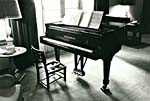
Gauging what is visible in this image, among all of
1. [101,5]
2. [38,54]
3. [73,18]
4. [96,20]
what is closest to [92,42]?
[96,20]

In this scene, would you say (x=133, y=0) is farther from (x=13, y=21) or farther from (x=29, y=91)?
(x=29, y=91)

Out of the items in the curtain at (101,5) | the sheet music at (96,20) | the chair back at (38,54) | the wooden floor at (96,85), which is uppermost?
the curtain at (101,5)

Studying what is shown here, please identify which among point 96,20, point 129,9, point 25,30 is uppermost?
point 129,9

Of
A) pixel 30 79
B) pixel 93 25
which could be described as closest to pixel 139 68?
pixel 93 25

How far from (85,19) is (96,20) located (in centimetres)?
25

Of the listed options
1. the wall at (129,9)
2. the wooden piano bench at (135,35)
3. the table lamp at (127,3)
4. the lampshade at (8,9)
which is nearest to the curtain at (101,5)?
the wall at (129,9)

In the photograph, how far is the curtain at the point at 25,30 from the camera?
346cm

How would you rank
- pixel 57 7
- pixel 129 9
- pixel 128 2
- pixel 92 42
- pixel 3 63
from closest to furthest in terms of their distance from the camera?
pixel 92 42 < pixel 3 63 < pixel 57 7 < pixel 129 9 < pixel 128 2

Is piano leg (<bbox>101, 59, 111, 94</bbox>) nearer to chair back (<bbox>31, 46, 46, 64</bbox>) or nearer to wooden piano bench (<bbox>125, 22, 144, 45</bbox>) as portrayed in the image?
chair back (<bbox>31, 46, 46, 64</bbox>)

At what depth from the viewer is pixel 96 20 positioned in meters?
2.69

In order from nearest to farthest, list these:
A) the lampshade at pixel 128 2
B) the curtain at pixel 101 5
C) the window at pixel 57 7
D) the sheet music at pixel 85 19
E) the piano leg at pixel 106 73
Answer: the piano leg at pixel 106 73 < the sheet music at pixel 85 19 < the window at pixel 57 7 < the lampshade at pixel 128 2 < the curtain at pixel 101 5

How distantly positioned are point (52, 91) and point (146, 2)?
4.12 m

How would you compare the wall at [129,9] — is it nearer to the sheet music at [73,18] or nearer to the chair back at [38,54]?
the sheet music at [73,18]

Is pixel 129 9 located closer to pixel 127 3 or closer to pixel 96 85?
pixel 127 3
